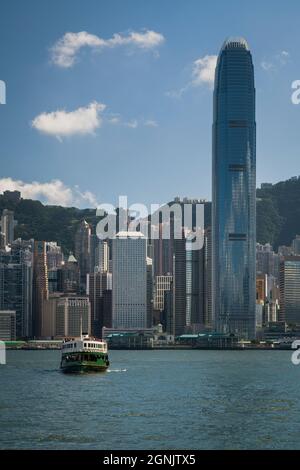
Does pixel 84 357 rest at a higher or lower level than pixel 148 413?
higher

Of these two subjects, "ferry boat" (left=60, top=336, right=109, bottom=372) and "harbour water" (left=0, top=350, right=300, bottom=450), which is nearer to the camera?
"harbour water" (left=0, top=350, right=300, bottom=450)

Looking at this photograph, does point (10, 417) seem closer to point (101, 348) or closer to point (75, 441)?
point (75, 441)

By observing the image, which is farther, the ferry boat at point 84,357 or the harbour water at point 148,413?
the ferry boat at point 84,357

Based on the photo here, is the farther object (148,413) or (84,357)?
(84,357)
